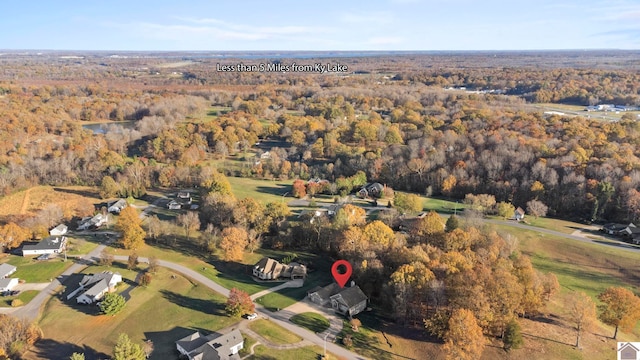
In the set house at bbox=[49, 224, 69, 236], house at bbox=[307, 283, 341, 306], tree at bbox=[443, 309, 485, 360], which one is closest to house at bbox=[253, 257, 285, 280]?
house at bbox=[307, 283, 341, 306]

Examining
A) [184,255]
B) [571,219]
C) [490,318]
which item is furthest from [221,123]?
[490,318]

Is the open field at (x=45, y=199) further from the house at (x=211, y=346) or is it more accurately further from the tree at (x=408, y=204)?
the tree at (x=408, y=204)

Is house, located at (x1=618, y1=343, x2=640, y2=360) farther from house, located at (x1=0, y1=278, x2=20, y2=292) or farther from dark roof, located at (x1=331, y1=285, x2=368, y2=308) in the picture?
house, located at (x1=0, y1=278, x2=20, y2=292)

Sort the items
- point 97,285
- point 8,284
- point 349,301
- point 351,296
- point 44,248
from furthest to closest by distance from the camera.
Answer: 1. point 44,248
2. point 8,284
3. point 97,285
4. point 351,296
5. point 349,301

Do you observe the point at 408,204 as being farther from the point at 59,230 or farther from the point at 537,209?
the point at 59,230

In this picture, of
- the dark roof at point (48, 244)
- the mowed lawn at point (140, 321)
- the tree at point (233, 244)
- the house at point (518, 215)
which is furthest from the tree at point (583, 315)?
the dark roof at point (48, 244)

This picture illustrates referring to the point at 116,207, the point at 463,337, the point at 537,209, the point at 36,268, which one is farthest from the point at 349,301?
the point at 116,207

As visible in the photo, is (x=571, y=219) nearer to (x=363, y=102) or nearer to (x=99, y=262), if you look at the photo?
(x=99, y=262)
